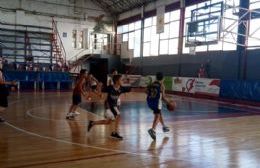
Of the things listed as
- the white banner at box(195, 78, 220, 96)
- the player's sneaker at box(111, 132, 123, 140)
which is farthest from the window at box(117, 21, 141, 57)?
the player's sneaker at box(111, 132, 123, 140)

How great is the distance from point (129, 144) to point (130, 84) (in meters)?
20.0

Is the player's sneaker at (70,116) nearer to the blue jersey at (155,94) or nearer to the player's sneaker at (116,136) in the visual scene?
the player's sneaker at (116,136)

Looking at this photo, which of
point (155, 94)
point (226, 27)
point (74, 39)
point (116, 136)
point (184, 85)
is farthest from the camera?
point (74, 39)

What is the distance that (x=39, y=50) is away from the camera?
27.7 m

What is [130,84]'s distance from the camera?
27172 millimetres

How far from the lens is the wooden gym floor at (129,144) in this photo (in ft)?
19.1

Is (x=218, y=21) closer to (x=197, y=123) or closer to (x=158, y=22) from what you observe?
(x=197, y=123)

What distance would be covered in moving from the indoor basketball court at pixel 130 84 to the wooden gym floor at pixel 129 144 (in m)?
0.02

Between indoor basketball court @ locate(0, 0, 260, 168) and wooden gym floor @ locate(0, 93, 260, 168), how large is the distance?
0.02 metres

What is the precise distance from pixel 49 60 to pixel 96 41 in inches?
239

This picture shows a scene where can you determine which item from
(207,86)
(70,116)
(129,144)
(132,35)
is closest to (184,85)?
(207,86)

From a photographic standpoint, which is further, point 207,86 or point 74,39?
point 74,39

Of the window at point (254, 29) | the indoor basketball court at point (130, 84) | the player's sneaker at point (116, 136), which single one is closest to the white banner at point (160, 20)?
the indoor basketball court at point (130, 84)

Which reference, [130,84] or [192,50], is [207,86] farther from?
[130,84]
